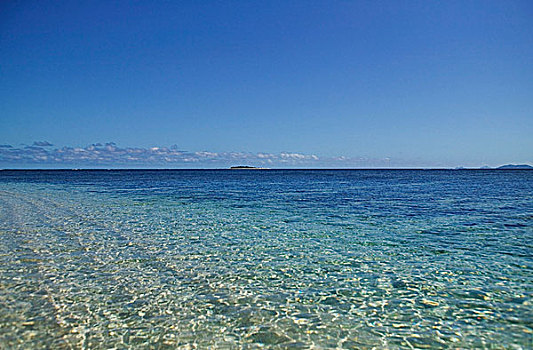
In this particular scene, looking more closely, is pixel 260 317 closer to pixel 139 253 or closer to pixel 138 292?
pixel 138 292

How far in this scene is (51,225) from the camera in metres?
16.8

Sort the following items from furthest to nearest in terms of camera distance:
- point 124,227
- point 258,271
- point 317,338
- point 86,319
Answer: point 124,227 < point 258,271 < point 86,319 < point 317,338

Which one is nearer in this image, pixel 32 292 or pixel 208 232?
pixel 32 292

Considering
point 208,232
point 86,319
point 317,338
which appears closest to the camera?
point 317,338

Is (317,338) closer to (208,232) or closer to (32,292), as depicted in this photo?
(32,292)

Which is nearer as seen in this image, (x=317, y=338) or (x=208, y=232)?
(x=317, y=338)

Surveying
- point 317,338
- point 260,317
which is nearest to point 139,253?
point 260,317

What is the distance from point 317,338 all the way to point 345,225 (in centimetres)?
1147

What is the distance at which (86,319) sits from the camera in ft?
21.9

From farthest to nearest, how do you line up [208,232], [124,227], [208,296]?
[124,227]
[208,232]
[208,296]

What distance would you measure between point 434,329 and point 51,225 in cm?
1669

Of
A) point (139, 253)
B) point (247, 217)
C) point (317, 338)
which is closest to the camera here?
point (317, 338)

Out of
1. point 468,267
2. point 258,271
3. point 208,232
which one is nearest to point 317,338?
point 258,271

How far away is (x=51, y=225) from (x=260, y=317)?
551 inches
